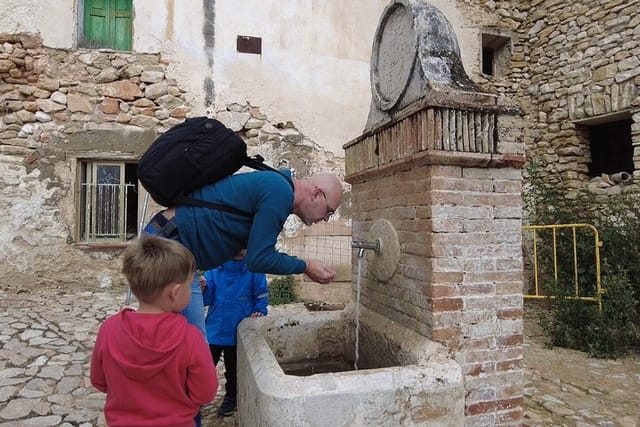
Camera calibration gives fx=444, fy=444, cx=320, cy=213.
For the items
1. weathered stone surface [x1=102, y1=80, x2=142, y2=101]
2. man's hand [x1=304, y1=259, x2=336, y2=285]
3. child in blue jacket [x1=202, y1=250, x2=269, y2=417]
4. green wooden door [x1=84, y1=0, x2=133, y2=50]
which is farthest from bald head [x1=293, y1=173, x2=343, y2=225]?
green wooden door [x1=84, y1=0, x2=133, y2=50]

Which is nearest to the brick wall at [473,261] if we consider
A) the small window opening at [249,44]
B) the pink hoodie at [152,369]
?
the pink hoodie at [152,369]

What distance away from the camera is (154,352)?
1.45 metres

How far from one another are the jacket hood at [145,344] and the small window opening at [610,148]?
811cm

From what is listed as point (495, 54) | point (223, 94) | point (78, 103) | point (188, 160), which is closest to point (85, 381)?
point (188, 160)

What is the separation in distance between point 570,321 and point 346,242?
371 centimetres

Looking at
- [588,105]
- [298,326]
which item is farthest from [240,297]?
[588,105]

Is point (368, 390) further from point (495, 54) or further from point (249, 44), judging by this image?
point (495, 54)

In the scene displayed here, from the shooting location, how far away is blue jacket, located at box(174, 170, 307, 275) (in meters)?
1.80

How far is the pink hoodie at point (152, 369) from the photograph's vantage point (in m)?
1.46

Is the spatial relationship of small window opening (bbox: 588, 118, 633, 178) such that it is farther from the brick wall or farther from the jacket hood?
the jacket hood

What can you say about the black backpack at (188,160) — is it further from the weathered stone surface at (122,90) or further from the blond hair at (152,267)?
the weathered stone surface at (122,90)

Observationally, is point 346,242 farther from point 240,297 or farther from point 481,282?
point 481,282

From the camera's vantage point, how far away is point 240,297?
3.21m

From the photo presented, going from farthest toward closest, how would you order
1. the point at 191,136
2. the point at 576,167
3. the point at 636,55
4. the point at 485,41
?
the point at 485,41
the point at 576,167
the point at 636,55
the point at 191,136
